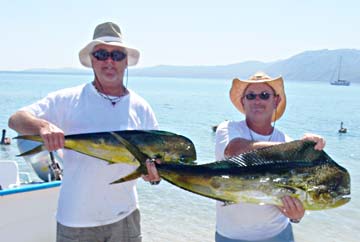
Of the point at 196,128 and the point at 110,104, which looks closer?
the point at 110,104

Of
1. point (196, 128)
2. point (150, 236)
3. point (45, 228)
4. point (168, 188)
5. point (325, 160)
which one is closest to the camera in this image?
point (325, 160)

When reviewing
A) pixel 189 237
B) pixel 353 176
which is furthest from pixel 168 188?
pixel 353 176

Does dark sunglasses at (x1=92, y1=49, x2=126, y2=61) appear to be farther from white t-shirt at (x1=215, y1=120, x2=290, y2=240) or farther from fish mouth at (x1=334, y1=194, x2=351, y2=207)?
fish mouth at (x1=334, y1=194, x2=351, y2=207)

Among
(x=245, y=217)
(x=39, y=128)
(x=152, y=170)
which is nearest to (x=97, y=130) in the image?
(x=39, y=128)

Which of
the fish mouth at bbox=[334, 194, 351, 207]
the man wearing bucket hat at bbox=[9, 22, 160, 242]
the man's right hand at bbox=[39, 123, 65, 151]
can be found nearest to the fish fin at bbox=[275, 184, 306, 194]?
the fish mouth at bbox=[334, 194, 351, 207]

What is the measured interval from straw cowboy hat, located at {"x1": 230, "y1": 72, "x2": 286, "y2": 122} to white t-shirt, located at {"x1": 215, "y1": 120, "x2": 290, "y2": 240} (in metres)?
0.39

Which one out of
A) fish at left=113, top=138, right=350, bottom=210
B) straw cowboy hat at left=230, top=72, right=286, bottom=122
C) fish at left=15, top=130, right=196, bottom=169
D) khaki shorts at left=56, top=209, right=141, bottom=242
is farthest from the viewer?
straw cowboy hat at left=230, top=72, right=286, bottom=122

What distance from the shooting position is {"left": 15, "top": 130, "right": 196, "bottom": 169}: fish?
2990mm

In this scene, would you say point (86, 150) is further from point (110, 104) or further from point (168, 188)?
point (168, 188)

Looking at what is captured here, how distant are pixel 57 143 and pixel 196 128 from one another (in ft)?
109

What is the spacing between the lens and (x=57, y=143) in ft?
9.65

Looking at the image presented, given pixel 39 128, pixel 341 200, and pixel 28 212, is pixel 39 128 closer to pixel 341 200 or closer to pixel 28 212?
pixel 341 200

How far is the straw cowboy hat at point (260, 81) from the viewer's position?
3680 millimetres

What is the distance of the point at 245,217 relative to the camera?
11.4ft
